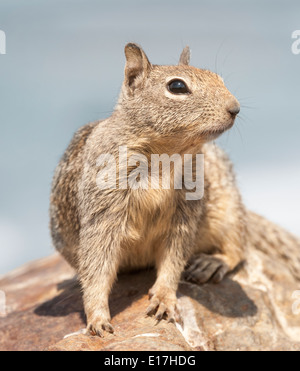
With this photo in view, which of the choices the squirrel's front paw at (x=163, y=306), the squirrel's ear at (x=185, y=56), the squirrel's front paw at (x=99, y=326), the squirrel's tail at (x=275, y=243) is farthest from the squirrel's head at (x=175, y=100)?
the squirrel's tail at (x=275, y=243)

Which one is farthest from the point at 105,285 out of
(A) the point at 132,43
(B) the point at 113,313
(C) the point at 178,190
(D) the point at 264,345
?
(A) the point at 132,43

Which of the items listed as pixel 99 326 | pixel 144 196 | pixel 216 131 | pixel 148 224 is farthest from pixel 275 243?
pixel 99 326

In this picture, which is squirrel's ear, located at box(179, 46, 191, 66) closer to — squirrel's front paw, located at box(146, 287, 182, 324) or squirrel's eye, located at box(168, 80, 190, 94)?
squirrel's eye, located at box(168, 80, 190, 94)

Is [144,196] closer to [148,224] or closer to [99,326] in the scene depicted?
[148,224]

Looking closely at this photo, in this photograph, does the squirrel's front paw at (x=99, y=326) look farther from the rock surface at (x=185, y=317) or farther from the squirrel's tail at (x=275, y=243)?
the squirrel's tail at (x=275, y=243)

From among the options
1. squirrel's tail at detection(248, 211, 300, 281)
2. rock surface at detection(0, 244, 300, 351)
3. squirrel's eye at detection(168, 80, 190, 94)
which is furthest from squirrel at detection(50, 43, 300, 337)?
squirrel's tail at detection(248, 211, 300, 281)
